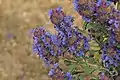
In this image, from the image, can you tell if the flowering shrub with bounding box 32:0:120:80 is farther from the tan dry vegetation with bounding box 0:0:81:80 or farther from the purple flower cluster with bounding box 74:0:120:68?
the tan dry vegetation with bounding box 0:0:81:80

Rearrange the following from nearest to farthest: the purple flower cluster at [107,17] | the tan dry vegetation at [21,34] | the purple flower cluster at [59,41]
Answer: the purple flower cluster at [107,17], the purple flower cluster at [59,41], the tan dry vegetation at [21,34]

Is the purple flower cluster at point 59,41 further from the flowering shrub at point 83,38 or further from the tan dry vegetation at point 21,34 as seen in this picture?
the tan dry vegetation at point 21,34

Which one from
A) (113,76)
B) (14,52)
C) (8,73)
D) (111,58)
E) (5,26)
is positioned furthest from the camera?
(5,26)

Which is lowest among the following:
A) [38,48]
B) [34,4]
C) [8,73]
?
[38,48]

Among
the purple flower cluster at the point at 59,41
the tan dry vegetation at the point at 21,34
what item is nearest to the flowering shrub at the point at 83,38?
the purple flower cluster at the point at 59,41

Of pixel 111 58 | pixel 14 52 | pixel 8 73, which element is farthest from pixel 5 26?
pixel 111 58

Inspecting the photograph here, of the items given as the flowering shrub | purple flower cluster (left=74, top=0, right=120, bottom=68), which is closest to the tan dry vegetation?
the flowering shrub

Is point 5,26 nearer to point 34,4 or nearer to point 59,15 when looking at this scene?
point 34,4
